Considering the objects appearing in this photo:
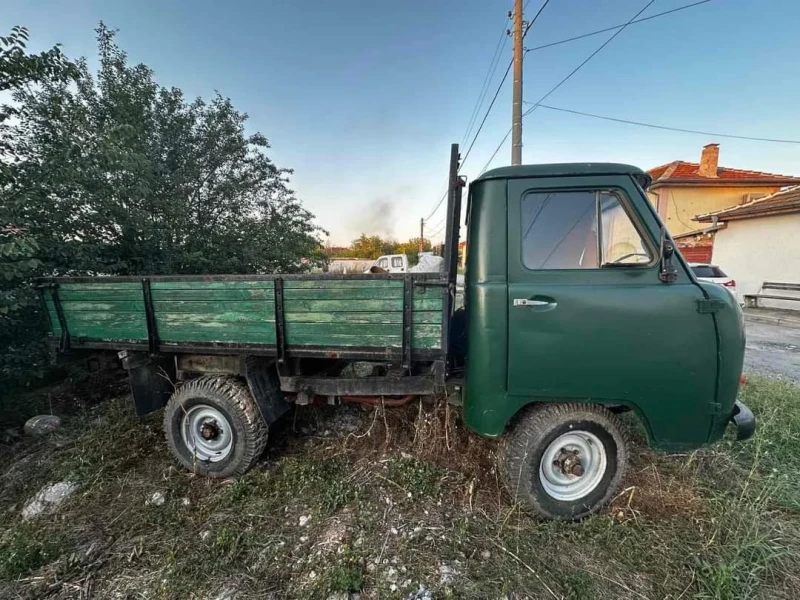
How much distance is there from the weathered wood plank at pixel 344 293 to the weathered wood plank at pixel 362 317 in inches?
4.1

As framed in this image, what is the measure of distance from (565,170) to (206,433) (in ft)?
10.5

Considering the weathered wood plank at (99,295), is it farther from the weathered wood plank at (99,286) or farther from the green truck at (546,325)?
the green truck at (546,325)

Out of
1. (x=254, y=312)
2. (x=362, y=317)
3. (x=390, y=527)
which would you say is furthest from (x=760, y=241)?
(x=254, y=312)

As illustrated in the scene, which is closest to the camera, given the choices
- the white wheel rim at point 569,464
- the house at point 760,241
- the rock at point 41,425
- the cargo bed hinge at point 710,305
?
the cargo bed hinge at point 710,305

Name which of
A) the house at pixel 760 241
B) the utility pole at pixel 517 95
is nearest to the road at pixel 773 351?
the house at pixel 760 241

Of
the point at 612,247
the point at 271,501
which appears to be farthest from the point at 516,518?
the point at 612,247

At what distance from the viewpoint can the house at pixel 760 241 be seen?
980 cm

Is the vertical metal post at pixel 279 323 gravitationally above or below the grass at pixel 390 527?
above

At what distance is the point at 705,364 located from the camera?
1.98 metres

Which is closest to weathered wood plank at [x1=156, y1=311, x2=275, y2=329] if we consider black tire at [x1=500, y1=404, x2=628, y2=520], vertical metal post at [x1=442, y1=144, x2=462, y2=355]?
vertical metal post at [x1=442, y1=144, x2=462, y2=355]

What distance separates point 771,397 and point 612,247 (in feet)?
11.0

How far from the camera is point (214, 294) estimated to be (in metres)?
2.30

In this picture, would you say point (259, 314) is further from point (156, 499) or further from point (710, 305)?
point (710, 305)

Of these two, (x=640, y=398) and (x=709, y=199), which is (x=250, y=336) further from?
(x=709, y=199)
